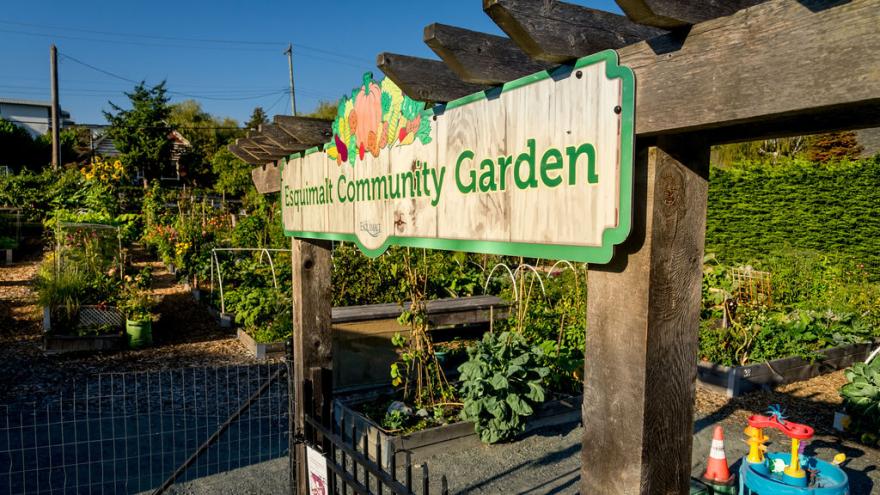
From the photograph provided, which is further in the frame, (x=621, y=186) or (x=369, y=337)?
(x=369, y=337)

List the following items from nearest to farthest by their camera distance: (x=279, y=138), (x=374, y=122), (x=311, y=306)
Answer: (x=374, y=122) → (x=279, y=138) → (x=311, y=306)

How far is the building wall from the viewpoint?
5578 cm

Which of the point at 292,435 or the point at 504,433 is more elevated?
the point at 292,435

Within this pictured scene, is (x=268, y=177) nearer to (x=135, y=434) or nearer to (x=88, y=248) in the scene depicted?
(x=135, y=434)

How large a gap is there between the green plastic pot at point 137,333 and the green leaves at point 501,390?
5.40 meters

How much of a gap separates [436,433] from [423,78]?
3.68 meters

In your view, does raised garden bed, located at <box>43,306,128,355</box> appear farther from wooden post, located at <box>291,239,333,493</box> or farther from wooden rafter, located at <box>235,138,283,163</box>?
wooden post, located at <box>291,239,333,493</box>

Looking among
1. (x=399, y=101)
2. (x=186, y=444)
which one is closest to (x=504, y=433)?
(x=186, y=444)

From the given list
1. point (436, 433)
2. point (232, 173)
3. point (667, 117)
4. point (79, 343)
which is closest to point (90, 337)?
point (79, 343)

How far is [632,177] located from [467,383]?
4.00 m

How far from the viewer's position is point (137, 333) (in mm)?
8367

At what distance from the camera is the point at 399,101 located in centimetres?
238

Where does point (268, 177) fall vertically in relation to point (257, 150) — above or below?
below

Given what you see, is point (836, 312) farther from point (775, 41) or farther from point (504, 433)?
point (775, 41)
